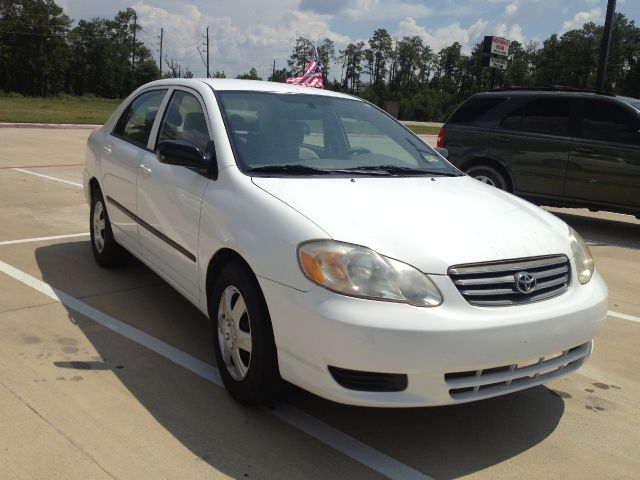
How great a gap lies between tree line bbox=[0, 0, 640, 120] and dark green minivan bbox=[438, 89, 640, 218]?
68.0 meters

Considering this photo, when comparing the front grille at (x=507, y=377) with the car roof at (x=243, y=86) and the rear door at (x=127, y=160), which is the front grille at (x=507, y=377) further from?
the rear door at (x=127, y=160)

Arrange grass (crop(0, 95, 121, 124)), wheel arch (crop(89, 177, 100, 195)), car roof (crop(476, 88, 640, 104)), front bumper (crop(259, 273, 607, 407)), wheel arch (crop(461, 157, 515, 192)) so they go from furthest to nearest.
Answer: grass (crop(0, 95, 121, 124)) < wheel arch (crop(461, 157, 515, 192)) < car roof (crop(476, 88, 640, 104)) < wheel arch (crop(89, 177, 100, 195)) < front bumper (crop(259, 273, 607, 407))

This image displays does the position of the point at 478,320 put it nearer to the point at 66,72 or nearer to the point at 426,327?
the point at 426,327

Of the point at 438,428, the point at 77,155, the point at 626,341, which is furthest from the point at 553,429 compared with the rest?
the point at 77,155

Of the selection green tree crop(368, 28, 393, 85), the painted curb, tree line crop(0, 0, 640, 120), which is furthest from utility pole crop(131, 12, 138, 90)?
the painted curb

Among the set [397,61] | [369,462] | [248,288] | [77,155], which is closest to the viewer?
[369,462]

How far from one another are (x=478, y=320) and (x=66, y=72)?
101 metres

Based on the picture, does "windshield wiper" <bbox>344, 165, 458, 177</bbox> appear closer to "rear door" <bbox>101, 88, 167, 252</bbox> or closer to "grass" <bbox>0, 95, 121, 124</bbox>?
"rear door" <bbox>101, 88, 167, 252</bbox>

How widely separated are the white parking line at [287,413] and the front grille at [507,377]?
412mm

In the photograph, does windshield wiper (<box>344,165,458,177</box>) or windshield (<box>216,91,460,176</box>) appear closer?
windshield (<box>216,91,460,176</box>)

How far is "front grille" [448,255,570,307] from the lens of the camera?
2.78m

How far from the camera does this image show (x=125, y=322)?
4.39 metres

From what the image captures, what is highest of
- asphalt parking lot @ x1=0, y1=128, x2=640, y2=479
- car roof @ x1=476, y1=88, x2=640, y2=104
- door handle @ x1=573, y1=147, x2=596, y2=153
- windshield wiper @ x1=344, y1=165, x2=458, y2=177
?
car roof @ x1=476, y1=88, x2=640, y2=104

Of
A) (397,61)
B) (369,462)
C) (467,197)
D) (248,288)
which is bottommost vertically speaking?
(369,462)
